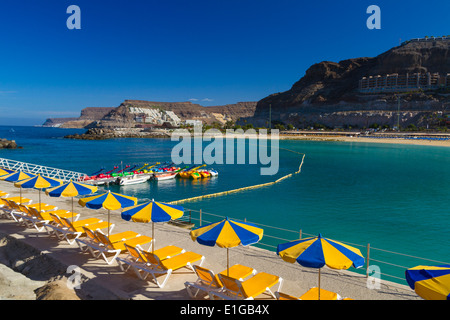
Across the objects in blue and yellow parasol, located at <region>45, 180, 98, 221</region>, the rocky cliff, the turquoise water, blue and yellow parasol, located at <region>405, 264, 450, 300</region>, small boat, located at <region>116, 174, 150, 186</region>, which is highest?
the rocky cliff

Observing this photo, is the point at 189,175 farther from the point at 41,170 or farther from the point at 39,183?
the point at 39,183

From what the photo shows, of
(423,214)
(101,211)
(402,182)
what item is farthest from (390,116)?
(101,211)

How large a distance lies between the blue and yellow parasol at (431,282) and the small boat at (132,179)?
104ft

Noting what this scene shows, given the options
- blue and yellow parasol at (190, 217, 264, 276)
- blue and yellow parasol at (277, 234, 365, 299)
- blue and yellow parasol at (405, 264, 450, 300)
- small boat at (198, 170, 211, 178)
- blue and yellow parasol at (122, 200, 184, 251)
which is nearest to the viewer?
blue and yellow parasol at (405, 264, 450, 300)

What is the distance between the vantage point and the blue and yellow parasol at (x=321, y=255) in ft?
19.3

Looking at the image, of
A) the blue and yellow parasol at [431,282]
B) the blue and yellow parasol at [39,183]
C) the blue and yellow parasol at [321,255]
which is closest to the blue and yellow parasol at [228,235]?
the blue and yellow parasol at [321,255]

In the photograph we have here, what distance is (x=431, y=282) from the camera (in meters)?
4.97

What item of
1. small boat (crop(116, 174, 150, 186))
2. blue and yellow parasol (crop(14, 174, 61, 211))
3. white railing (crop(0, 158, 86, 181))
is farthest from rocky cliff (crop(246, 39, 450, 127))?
blue and yellow parasol (crop(14, 174, 61, 211))

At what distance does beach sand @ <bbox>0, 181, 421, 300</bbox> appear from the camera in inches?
280

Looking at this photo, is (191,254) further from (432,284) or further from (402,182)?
(402,182)

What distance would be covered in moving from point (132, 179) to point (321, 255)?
31.2 m

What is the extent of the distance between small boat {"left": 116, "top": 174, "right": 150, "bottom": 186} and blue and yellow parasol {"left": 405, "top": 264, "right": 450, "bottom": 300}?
104ft

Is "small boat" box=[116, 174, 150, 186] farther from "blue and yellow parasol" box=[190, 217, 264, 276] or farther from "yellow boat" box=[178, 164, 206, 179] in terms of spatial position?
"blue and yellow parasol" box=[190, 217, 264, 276]
